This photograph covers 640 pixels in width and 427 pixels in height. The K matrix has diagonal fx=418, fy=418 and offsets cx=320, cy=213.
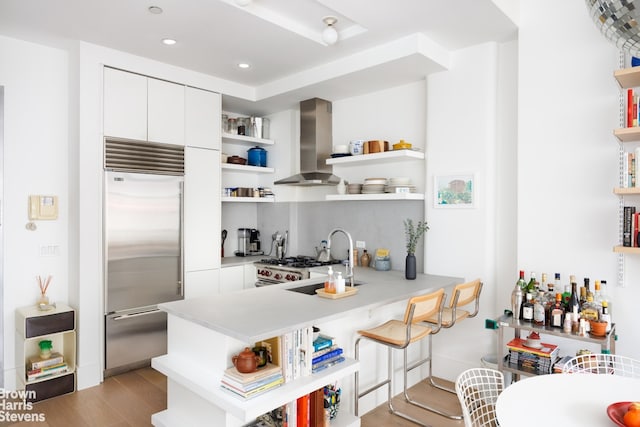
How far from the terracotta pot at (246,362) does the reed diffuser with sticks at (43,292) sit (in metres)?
2.19

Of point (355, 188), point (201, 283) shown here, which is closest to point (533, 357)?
point (355, 188)

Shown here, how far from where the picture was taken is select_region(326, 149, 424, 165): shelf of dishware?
11.9 ft

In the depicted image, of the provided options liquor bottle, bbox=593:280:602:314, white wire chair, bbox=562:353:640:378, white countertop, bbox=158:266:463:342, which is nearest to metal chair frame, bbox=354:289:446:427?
white countertop, bbox=158:266:463:342

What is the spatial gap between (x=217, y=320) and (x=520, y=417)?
4.61 feet

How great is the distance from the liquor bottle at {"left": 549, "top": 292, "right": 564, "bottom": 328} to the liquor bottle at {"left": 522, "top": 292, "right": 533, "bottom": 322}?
0.12 m

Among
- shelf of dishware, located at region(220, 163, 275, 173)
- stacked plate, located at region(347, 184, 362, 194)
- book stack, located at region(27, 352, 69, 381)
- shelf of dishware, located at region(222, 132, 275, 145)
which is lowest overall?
book stack, located at region(27, 352, 69, 381)

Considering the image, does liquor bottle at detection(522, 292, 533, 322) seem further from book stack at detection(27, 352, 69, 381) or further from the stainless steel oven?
book stack at detection(27, 352, 69, 381)

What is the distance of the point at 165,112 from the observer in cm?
385

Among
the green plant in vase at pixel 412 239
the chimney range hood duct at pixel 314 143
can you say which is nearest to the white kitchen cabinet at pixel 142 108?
the chimney range hood duct at pixel 314 143

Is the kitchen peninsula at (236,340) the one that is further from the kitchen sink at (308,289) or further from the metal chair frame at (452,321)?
the metal chair frame at (452,321)

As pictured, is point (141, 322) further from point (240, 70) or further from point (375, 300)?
point (240, 70)

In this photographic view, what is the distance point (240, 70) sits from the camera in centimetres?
402

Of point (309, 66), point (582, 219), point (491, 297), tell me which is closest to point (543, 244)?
point (582, 219)

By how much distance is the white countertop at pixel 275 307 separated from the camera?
2027mm
